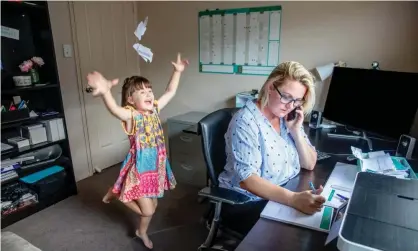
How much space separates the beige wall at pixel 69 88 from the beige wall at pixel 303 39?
0.86 metres

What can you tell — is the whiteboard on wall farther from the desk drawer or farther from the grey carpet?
the grey carpet

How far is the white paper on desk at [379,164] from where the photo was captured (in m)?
1.31

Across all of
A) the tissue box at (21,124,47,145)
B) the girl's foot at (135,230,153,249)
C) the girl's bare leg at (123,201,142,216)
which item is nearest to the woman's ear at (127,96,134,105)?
the girl's bare leg at (123,201,142,216)

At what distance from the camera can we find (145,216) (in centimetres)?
196

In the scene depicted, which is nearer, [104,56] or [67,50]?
[67,50]

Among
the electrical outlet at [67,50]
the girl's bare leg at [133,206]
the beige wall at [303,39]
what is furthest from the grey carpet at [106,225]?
the electrical outlet at [67,50]

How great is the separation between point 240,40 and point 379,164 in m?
1.73

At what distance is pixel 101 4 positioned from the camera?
117 inches

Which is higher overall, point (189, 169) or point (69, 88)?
point (69, 88)

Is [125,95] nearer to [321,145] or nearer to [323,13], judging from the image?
[321,145]

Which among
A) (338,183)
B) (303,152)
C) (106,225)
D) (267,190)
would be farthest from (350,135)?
(106,225)

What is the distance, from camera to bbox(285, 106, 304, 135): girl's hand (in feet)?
4.48

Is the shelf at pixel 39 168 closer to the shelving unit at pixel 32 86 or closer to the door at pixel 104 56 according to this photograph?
the shelving unit at pixel 32 86

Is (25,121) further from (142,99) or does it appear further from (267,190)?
(267,190)
